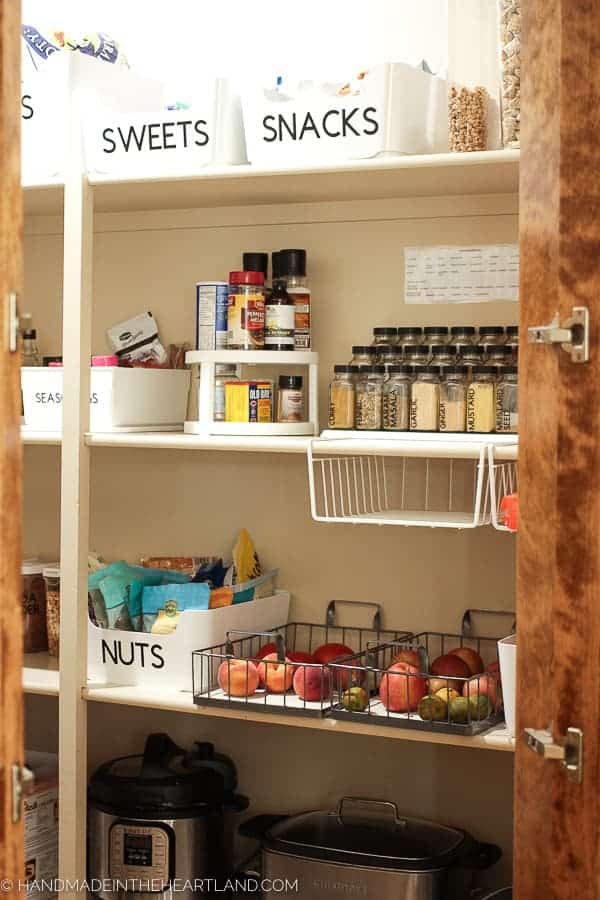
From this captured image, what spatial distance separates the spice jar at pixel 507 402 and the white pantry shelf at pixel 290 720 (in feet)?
1.70

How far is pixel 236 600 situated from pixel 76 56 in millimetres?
1085

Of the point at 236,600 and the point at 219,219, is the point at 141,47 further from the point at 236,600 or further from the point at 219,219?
the point at 236,600

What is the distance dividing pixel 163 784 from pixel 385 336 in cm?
98

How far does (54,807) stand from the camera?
2.48 metres

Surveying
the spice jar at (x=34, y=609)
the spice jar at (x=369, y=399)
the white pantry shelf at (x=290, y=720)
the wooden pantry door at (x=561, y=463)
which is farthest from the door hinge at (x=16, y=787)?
the spice jar at (x=34, y=609)

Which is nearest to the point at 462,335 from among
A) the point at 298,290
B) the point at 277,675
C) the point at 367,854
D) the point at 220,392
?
the point at 298,290

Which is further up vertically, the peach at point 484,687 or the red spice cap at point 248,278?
the red spice cap at point 248,278

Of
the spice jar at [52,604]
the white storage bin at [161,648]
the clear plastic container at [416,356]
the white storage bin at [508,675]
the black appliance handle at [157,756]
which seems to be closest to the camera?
the white storage bin at [508,675]

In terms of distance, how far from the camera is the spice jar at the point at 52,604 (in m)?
2.52

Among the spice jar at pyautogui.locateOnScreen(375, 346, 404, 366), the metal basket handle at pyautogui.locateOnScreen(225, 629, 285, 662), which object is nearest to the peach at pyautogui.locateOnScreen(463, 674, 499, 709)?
the metal basket handle at pyautogui.locateOnScreen(225, 629, 285, 662)

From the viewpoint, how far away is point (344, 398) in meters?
2.18

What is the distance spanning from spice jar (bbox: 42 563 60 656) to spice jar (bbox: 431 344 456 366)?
3.12ft

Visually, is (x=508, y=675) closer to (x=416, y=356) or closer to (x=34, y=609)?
(x=416, y=356)

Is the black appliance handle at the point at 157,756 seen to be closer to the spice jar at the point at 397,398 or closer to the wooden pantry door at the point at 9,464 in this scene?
the spice jar at the point at 397,398
